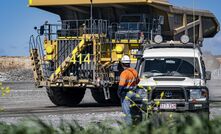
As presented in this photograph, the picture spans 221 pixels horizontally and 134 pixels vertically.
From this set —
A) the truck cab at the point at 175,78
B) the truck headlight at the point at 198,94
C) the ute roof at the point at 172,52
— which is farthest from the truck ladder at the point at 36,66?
the truck headlight at the point at 198,94

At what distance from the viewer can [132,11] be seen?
24625 millimetres

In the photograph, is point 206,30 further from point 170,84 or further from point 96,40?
point 170,84

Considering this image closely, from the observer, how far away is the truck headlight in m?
15.5

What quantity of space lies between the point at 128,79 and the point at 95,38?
9.80m

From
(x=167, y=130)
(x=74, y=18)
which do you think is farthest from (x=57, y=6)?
(x=167, y=130)

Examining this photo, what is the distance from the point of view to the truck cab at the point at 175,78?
1534cm

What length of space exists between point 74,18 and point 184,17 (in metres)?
4.40

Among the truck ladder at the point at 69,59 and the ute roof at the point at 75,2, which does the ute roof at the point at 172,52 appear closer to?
the ute roof at the point at 75,2

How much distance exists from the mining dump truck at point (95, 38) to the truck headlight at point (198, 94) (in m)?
7.10

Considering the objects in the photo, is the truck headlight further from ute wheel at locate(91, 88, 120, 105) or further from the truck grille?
ute wheel at locate(91, 88, 120, 105)

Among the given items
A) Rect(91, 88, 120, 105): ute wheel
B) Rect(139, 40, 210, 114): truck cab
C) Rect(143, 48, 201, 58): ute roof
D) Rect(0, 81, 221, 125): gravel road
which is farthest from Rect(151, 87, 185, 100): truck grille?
Rect(91, 88, 120, 105): ute wheel

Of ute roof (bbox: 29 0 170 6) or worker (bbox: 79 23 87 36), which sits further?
worker (bbox: 79 23 87 36)

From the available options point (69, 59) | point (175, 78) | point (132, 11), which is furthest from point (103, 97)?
point (175, 78)

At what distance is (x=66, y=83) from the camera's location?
23.7 metres
